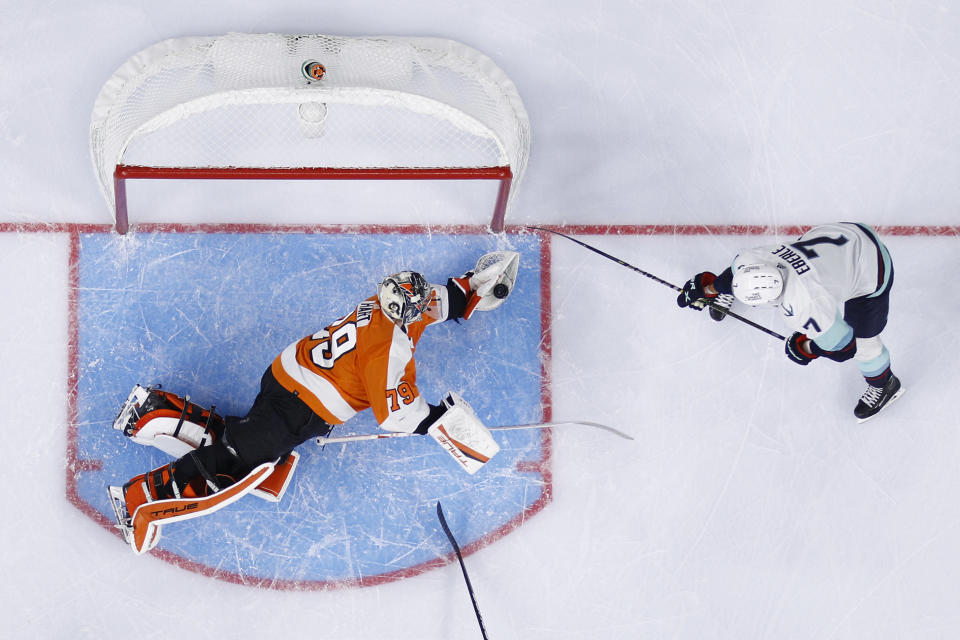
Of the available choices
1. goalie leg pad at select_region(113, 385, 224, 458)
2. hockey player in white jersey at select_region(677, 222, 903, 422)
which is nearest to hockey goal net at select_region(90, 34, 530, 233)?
goalie leg pad at select_region(113, 385, 224, 458)

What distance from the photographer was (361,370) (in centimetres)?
321

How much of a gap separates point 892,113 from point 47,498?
442 cm

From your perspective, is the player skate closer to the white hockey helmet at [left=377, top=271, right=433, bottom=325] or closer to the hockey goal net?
the hockey goal net

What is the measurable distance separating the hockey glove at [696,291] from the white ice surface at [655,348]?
210 millimetres

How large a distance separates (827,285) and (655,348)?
2.97 ft

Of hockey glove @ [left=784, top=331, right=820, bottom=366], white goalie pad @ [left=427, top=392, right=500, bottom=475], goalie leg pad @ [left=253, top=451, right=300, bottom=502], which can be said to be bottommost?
goalie leg pad @ [left=253, top=451, right=300, bottom=502]

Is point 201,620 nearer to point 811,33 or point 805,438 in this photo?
point 805,438

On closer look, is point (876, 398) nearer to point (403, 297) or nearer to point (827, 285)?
point (827, 285)

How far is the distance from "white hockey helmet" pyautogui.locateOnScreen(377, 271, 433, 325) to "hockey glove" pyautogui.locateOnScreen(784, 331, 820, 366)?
5.59 ft

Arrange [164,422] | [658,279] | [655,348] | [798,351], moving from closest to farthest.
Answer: [164,422], [798,351], [658,279], [655,348]

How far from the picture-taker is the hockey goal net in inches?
122

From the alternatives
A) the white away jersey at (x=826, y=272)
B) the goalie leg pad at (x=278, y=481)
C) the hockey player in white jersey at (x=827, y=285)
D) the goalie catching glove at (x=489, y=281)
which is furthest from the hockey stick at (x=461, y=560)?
the white away jersey at (x=826, y=272)

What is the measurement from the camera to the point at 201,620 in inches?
147

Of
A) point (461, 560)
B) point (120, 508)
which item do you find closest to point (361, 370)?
point (461, 560)
